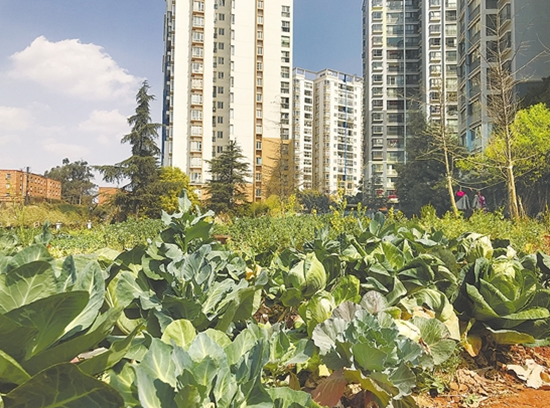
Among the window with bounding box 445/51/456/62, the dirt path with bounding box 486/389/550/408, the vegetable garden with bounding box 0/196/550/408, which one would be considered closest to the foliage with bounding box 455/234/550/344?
the vegetable garden with bounding box 0/196/550/408

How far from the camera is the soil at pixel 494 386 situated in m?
1.68

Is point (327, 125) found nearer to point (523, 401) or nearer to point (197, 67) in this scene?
point (197, 67)

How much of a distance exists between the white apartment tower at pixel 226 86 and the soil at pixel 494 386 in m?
43.1

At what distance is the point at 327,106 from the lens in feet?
292

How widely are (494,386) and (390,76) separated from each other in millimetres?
67149

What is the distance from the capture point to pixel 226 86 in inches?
1898

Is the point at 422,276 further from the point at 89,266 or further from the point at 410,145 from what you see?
the point at 410,145

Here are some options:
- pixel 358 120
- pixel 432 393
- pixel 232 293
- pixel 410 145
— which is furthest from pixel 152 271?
pixel 358 120

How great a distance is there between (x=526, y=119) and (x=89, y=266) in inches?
911

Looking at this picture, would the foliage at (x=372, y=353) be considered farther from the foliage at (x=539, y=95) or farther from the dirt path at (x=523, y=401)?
the foliage at (x=539, y=95)

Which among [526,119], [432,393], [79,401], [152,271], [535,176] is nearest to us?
[79,401]

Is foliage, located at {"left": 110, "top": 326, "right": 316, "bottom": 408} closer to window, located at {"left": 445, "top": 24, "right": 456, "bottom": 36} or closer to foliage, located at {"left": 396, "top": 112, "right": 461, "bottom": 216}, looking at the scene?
foliage, located at {"left": 396, "top": 112, "right": 461, "bottom": 216}

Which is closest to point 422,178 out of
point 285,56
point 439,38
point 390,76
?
point 285,56

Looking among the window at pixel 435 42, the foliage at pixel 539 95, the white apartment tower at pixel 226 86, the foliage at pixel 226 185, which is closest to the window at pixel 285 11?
the white apartment tower at pixel 226 86
